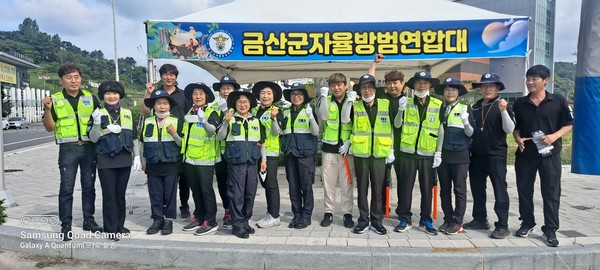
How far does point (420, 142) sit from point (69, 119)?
3924 mm

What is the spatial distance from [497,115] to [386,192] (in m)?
1.54

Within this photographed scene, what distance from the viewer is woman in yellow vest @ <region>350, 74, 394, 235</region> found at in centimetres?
443

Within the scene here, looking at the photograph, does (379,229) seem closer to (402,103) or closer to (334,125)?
(334,125)

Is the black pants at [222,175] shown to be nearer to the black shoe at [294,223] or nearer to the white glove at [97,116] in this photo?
the black shoe at [294,223]

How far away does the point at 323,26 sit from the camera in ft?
19.3

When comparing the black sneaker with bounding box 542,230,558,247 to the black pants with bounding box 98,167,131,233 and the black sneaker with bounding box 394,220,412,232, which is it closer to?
the black sneaker with bounding box 394,220,412,232

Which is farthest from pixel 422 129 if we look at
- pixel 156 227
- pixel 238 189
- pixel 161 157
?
pixel 156 227

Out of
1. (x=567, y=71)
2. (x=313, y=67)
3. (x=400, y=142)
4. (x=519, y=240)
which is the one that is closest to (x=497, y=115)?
(x=400, y=142)

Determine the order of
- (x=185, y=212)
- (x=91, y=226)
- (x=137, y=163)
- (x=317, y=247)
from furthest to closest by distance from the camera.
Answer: (x=185, y=212) < (x=137, y=163) < (x=91, y=226) < (x=317, y=247)

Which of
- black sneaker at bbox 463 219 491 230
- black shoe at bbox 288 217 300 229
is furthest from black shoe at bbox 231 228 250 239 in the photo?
black sneaker at bbox 463 219 491 230

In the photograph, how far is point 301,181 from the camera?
4.77 meters

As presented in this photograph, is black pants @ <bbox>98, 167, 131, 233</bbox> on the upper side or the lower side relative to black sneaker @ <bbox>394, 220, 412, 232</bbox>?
upper

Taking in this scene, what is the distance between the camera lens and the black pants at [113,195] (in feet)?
14.2

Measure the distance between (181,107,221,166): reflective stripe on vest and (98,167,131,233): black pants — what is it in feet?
2.36
